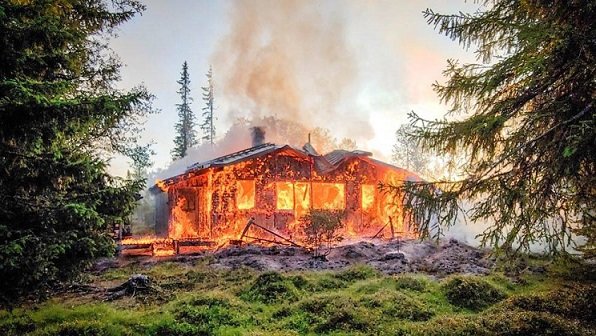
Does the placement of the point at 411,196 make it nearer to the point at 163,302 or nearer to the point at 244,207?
the point at 163,302

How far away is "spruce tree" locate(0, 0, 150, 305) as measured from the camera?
479 cm

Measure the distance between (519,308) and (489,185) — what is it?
3526 millimetres

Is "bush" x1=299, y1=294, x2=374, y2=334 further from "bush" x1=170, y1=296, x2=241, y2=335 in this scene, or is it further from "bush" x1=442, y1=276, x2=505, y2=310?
"bush" x1=442, y1=276, x2=505, y2=310

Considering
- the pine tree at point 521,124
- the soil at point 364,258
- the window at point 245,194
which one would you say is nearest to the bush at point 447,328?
the pine tree at point 521,124

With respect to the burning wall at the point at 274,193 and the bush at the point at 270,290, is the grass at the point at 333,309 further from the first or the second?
the burning wall at the point at 274,193

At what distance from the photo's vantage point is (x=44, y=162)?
18.1 ft

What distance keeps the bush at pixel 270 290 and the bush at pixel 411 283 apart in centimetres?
308

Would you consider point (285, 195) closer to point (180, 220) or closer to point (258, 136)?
point (180, 220)

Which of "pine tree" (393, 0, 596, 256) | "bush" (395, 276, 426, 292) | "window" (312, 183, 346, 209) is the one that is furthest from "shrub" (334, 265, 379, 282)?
"window" (312, 183, 346, 209)

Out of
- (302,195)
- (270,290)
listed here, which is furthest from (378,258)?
(302,195)

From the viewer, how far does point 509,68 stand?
21.1ft

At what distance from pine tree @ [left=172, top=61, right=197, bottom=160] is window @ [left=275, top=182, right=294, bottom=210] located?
3352 cm

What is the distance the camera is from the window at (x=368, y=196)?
27047 mm

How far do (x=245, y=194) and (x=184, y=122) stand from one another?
36.1 m
